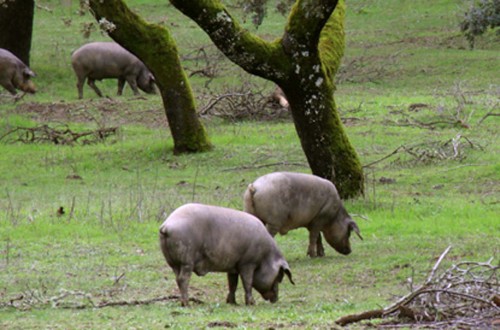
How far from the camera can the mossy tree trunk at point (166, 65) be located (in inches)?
683

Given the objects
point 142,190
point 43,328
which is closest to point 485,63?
point 142,190

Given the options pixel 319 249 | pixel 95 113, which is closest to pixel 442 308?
pixel 319 249

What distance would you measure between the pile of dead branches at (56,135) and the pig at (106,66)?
13.7 feet

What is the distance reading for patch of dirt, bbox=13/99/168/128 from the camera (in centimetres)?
2138

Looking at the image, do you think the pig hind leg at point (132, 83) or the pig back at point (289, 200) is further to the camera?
the pig hind leg at point (132, 83)

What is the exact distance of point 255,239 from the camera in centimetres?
861

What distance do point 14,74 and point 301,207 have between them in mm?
14610

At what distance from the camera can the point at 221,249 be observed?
27.3ft

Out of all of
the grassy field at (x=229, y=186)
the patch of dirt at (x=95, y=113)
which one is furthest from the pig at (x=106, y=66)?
the patch of dirt at (x=95, y=113)

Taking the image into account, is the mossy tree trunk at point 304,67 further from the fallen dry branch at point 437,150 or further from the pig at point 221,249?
the pig at point 221,249

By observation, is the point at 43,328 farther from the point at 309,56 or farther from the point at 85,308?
the point at 309,56

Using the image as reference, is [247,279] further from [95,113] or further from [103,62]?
[103,62]

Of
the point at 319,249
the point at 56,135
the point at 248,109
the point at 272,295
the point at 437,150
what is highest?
the point at 272,295

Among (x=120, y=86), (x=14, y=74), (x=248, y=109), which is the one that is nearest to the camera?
(x=248, y=109)
